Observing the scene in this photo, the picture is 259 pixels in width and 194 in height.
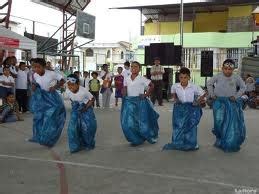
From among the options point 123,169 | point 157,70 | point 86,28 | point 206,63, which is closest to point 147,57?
point 206,63

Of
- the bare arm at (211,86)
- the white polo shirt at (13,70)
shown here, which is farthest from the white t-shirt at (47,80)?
the white polo shirt at (13,70)

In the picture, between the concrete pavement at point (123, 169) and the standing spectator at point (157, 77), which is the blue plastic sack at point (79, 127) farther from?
the standing spectator at point (157, 77)

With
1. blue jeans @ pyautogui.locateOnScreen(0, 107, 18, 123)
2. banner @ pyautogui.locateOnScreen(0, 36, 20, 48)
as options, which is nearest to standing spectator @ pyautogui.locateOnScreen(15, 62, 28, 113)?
banner @ pyautogui.locateOnScreen(0, 36, 20, 48)

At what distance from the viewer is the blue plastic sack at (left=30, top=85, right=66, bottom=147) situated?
8.73 meters

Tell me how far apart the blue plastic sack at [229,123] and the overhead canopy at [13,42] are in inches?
317

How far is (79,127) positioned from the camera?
8000 millimetres

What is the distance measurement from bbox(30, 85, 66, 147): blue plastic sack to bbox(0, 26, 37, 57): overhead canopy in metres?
5.77

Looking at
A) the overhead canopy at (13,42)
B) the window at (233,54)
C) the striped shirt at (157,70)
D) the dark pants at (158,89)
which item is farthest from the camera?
the window at (233,54)

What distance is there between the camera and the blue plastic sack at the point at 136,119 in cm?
859

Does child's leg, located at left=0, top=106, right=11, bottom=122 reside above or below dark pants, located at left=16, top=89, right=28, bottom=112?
below

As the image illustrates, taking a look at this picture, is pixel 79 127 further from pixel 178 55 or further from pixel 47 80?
pixel 178 55

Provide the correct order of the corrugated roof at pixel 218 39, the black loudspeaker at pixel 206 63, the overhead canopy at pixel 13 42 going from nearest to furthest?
the overhead canopy at pixel 13 42, the black loudspeaker at pixel 206 63, the corrugated roof at pixel 218 39

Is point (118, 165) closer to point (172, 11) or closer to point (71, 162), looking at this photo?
point (71, 162)

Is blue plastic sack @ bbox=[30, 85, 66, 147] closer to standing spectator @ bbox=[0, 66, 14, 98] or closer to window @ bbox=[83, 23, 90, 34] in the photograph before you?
standing spectator @ bbox=[0, 66, 14, 98]
